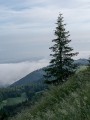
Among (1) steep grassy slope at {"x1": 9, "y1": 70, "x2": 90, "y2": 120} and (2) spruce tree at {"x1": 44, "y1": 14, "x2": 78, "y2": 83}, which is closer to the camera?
(1) steep grassy slope at {"x1": 9, "y1": 70, "x2": 90, "y2": 120}

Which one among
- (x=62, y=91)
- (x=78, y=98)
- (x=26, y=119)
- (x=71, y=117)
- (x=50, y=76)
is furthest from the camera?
(x=50, y=76)

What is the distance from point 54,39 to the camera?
5034 centimetres

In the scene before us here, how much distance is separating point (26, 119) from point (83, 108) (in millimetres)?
4022

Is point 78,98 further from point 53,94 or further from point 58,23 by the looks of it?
point 58,23

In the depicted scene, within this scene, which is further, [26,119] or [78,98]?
[26,119]

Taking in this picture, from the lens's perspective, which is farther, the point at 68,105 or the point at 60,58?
the point at 60,58

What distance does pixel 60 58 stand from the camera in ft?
163

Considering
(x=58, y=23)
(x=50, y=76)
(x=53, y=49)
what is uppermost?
(x=58, y=23)

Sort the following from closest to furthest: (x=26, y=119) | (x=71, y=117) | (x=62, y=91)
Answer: (x=71, y=117) < (x=26, y=119) < (x=62, y=91)

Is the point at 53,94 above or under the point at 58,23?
under

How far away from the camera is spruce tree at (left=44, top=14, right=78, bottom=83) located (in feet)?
157

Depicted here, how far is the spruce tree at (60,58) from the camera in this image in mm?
47853

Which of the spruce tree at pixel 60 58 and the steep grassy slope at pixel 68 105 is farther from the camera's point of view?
the spruce tree at pixel 60 58

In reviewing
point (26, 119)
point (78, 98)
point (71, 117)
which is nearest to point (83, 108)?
point (71, 117)
